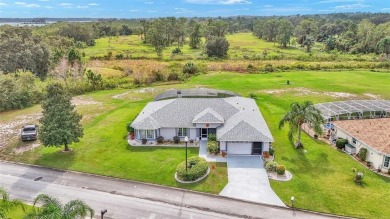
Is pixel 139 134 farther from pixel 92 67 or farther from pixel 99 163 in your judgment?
pixel 92 67

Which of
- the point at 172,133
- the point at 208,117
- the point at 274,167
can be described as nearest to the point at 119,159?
the point at 172,133

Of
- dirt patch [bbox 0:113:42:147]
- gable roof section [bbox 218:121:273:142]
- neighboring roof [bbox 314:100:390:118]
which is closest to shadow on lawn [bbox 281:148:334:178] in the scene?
gable roof section [bbox 218:121:273:142]

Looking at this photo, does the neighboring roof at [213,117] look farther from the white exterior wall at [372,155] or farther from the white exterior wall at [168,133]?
the white exterior wall at [372,155]

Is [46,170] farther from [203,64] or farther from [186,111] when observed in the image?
[203,64]

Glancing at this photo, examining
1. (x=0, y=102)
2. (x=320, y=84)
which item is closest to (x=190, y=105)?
(x=0, y=102)

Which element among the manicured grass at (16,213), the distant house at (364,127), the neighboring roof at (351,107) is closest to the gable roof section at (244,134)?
the distant house at (364,127)
